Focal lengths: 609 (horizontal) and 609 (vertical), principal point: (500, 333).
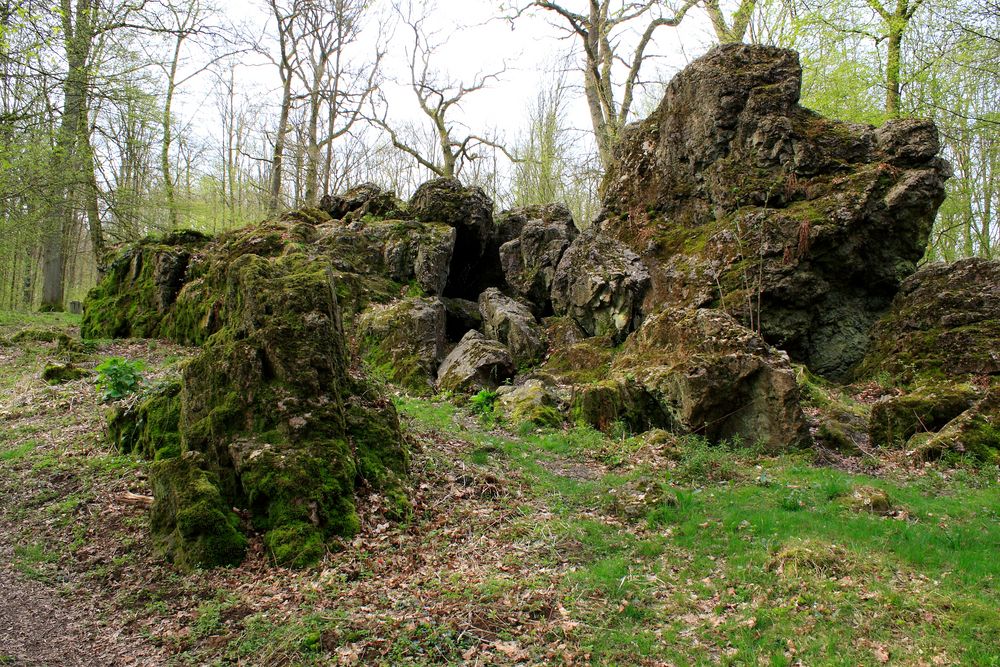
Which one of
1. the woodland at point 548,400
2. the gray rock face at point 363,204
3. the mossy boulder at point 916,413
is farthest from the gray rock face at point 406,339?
the mossy boulder at point 916,413

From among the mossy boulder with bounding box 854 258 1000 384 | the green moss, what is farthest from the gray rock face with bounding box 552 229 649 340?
the green moss

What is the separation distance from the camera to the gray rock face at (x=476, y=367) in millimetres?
14812

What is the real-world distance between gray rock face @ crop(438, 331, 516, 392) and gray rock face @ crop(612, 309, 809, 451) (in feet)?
13.5

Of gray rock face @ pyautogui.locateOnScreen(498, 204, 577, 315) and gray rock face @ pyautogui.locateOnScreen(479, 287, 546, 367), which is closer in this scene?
gray rock face @ pyautogui.locateOnScreen(479, 287, 546, 367)

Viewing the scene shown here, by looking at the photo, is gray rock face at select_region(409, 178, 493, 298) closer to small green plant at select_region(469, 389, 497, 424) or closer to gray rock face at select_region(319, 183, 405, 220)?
gray rock face at select_region(319, 183, 405, 220)

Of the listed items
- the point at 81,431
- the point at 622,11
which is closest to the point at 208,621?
the point at 81,431

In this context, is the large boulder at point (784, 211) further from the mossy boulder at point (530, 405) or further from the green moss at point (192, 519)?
the green moss at point (192, 519)

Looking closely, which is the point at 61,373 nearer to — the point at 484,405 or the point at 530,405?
the point at 484,405

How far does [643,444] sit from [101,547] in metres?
8.00

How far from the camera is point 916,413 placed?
10.8 m

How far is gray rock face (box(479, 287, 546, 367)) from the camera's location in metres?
16.8

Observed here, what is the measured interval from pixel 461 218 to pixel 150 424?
1363 cm

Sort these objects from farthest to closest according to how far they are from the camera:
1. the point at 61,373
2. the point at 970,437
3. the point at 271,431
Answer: the point at 61,373
the point at 970,437
the point at 271,431

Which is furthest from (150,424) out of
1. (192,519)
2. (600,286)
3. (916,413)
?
(916,413)
